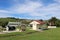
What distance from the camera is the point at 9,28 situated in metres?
59.6

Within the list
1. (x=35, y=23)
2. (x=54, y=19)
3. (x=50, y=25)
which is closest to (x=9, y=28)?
(x=35, y=23)

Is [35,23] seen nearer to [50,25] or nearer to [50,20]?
[50,25]

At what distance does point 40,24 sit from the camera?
71.0 m

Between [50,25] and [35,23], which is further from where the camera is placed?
[50,25]

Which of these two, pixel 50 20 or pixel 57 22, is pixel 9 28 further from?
pixel 50 20

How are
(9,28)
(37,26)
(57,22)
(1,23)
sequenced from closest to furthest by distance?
(9,28) < (37,26) < (1,23) < (57,22)

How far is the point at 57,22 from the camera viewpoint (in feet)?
277

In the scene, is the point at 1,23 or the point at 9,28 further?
the point at 1,23

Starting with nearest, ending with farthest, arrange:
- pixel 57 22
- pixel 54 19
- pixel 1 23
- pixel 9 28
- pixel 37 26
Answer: pixel 9 28, pixel 37 26, pixel 1 23, pixel 57 22, pixel 54 19

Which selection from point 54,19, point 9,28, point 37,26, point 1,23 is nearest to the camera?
point 9,28

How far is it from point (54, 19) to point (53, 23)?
7.35m

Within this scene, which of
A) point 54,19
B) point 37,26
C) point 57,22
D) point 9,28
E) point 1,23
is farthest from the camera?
point 54,19

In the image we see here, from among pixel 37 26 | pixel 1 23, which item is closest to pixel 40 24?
pixel 37 26

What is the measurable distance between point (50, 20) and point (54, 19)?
2.80m
